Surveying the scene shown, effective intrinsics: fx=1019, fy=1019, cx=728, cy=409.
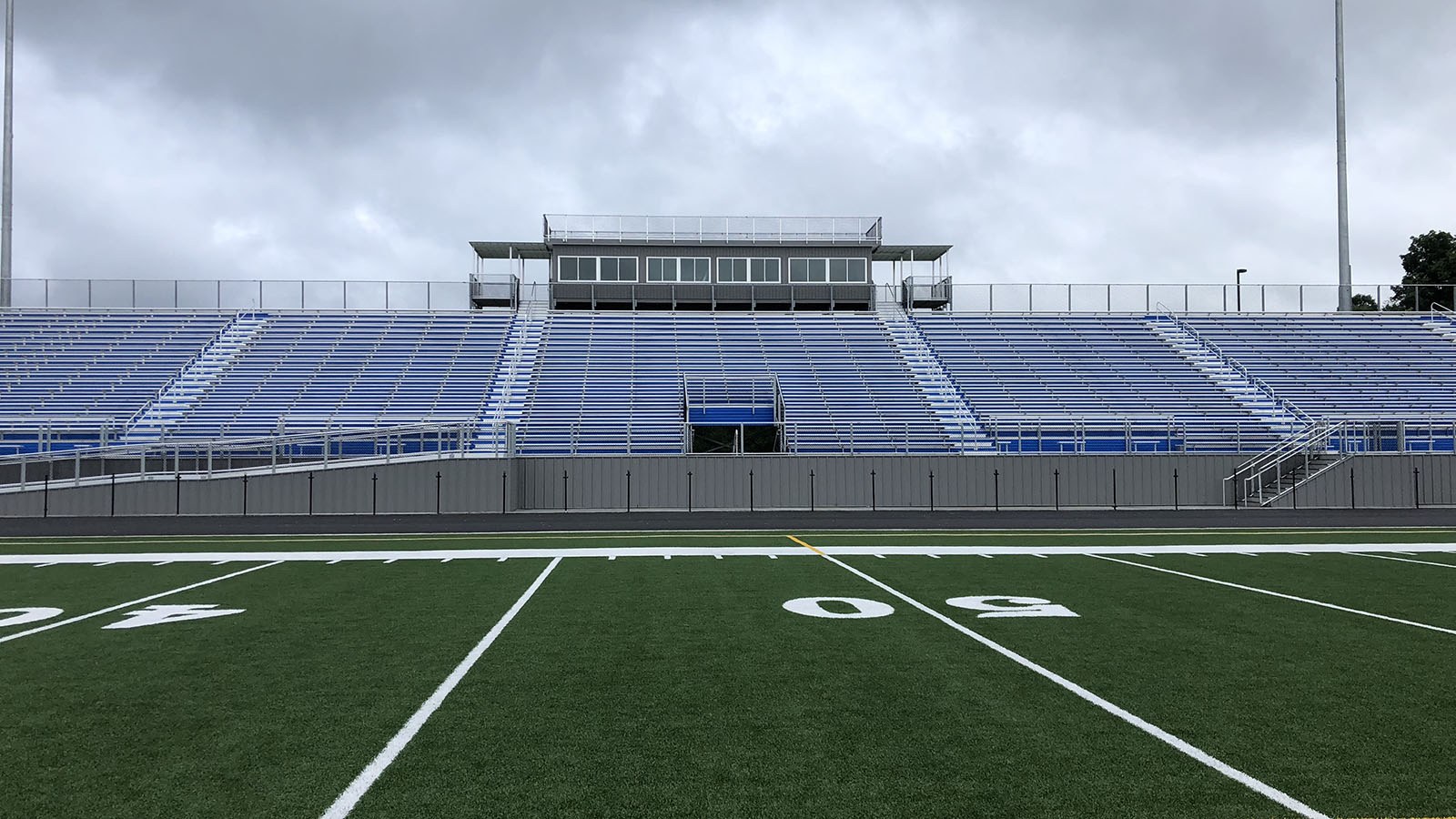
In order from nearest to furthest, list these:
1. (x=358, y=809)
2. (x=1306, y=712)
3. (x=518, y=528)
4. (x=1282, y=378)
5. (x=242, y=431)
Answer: (x=358, y=809) < (x=1306, y=712) < (x=518, y=528) < (x=242, y=431) < (x=1282, y=378)

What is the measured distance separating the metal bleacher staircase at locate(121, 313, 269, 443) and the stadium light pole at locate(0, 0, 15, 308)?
8.96m

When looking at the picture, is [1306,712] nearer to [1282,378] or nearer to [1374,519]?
[1374,519]

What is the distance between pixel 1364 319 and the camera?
42.8 m

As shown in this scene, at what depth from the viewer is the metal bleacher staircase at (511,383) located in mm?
30375

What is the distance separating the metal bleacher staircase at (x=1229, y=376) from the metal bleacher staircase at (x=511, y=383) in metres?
23.9

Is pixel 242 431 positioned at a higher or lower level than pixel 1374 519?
higher

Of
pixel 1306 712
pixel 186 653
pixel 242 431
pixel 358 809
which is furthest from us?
pixel 242 431

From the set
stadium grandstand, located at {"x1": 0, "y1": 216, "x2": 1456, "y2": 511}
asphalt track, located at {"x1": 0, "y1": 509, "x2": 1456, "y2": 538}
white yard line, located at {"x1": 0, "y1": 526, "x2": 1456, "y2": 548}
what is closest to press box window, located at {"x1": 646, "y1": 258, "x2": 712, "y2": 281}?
stadium grandstand, located at {"x1": 0, "y1": 216, "x2": 1456, "y2": 511}

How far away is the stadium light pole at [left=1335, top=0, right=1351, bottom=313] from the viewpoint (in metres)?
40.4

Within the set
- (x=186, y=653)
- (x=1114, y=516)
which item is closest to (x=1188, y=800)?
(x=186, y=653)

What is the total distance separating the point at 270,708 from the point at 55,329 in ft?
135

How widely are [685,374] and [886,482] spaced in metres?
10.9

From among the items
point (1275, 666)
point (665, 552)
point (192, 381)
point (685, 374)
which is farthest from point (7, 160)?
point (1275, 666)

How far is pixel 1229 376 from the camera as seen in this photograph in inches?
1467
